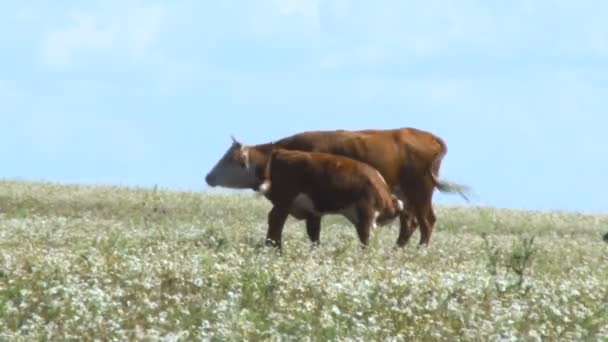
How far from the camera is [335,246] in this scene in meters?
19.5

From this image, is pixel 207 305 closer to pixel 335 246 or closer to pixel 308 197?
pixel 335 246

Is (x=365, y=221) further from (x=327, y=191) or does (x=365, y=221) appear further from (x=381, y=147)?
(x=381, y=147)

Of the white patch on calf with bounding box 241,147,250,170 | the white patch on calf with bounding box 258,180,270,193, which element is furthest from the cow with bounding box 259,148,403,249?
the white patch on calf with bounding box 241,147,250,170

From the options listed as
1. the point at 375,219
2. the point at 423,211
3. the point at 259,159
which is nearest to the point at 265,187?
the point at 259,159

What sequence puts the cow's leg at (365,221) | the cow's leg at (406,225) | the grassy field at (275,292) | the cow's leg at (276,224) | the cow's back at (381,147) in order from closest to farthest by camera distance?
the grassy field at (275,292)
the cow's leg at (365,221)
the cow's leg at (276,224)
the cow's back at (381,147)
the cow's leg at (406,225)

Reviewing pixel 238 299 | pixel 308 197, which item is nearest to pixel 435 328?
pixel 238 299

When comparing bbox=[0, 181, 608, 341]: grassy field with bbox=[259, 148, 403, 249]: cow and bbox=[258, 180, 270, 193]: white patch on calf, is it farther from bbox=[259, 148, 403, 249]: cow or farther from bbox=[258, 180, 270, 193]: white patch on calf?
bbox=[258, 180, 270, 193]: white patch on calf

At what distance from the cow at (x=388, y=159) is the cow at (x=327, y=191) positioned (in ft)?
6.79

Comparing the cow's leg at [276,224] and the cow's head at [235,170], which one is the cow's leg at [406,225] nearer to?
the cow's head at [235,170]

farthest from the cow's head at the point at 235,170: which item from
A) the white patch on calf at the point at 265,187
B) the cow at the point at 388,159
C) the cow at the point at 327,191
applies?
the cow at the point at 327,191

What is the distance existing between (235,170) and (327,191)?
3026mm

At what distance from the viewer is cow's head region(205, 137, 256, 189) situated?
2303 centimetres

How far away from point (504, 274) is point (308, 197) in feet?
17.1

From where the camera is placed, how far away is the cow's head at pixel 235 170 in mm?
23031
